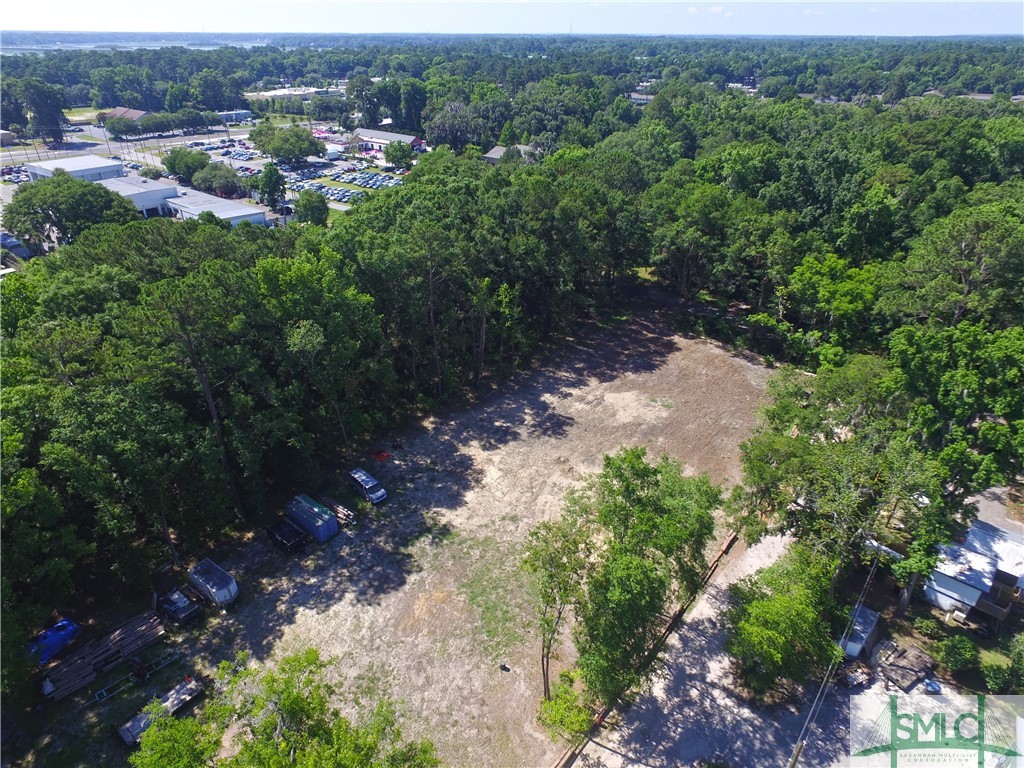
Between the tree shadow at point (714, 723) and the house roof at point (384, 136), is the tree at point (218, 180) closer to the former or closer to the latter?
the house roof at point (384, 136)

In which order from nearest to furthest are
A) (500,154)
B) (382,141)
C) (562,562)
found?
(562,562) → (500,154) → (382,141)

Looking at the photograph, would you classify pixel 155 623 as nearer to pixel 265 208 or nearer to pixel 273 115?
pixel 265 208

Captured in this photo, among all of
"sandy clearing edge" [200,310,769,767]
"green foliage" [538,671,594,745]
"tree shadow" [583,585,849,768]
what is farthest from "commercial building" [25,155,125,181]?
"tree shadow" [583,585,849,768]

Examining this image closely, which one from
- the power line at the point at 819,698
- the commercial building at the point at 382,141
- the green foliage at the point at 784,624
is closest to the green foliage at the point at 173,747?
the green foliage at the point at 784,624

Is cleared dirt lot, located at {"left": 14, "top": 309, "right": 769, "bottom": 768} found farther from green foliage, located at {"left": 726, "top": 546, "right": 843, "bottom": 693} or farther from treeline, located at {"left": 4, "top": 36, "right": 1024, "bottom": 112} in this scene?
treeline, located at {"left": 4, "top": 36, "right": 1024, "bottom": 112}

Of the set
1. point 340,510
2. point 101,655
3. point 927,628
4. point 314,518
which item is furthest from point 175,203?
point 927,628

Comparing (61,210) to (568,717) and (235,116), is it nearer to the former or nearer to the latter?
(568,717)

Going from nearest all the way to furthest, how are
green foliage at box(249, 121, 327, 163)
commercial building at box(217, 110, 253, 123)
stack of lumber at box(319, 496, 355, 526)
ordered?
1. stack of lumber at box(319, 496, 355, 526)
2. green foliage at box(249, 121, 327, 163)
3. commercial building at box(217, 110, 253, 123)
